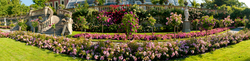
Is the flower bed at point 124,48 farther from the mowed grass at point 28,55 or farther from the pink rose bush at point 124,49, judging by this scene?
the mowed grass at point 28,55

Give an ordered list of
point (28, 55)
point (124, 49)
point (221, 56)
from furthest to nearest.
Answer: point (221, 56)
point (124, 49)
point (28, 55)

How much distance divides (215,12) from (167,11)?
1300cm

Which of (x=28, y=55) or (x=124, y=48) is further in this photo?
(x=124, y=48)

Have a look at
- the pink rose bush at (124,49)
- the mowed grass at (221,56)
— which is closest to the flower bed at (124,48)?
the pink rose bush at (124,49)

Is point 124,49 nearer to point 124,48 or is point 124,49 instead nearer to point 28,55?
point 124,48

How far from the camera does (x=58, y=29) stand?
15484 millimetres

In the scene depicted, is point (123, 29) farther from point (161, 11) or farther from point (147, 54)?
point (161, 11)

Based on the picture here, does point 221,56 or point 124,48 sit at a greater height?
point 124,48

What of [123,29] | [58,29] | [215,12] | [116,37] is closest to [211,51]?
[123,29]

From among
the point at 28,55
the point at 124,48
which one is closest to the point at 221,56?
the point at 124,48

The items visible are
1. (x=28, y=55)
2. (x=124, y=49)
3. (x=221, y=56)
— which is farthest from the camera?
(x=221, y=56)

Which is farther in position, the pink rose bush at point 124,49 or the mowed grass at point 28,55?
the pink rose bush at point 124,49

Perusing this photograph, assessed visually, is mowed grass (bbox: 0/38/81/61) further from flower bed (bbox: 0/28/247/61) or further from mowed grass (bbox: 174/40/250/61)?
mowed grass (bbox: 174/40/250/61)

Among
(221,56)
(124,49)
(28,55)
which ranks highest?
(124,49)
